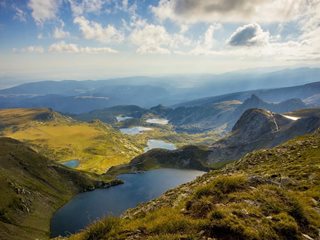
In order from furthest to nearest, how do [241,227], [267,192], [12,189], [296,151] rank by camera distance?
[12,189] → [296,151] → [267,192] → [241,227]

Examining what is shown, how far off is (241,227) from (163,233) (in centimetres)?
400

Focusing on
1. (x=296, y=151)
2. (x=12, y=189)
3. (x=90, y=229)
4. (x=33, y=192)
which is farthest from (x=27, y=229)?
(x=90, y=229)

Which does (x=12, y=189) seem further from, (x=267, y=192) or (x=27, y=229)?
(x=267, y=192)

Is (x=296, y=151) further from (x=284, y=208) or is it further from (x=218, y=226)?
(x=218, y=226)

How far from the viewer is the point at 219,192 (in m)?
21.0

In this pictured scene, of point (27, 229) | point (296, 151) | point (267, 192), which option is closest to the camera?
point (267, 192)

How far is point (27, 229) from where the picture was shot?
14988cm

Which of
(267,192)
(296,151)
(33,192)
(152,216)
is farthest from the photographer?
(33,192)

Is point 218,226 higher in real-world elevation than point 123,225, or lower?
higher

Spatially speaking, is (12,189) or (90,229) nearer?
(90,229)

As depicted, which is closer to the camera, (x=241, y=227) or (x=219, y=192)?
(x=241, y=227)

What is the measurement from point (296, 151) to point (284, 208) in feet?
111

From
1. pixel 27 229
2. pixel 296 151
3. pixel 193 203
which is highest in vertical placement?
pixel 193 203

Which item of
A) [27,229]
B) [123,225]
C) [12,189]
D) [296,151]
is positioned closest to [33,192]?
[12,189]
